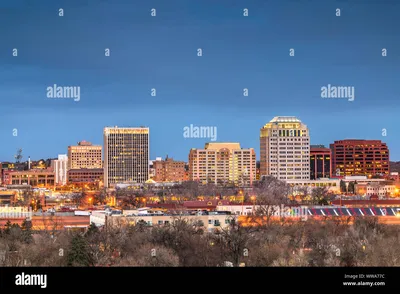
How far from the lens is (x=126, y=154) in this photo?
5167 inches

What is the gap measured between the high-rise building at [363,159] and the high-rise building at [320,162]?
5.24ft

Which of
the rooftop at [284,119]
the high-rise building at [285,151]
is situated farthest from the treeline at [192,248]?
the rooftop at [284,119]

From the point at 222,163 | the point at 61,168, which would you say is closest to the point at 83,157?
the point at 61,168

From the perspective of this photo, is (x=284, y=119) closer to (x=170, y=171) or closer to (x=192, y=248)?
(x=170, y=171)

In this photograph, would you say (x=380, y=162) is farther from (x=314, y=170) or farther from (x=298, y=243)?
(x=298, y=243)

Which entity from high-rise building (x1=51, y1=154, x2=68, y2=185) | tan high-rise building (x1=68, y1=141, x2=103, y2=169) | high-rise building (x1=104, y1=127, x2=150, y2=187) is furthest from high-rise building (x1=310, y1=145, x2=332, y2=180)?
Answer: tan high-rise building (x1=68, y1=141, x2=103, y2=169)

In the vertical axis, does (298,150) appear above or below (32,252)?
above

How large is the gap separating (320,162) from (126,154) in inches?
1226

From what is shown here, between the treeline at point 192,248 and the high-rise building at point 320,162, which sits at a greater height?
the high-rise building at point 320,162

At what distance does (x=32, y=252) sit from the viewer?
85.3ft

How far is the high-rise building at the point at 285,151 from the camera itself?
10744 centimetres

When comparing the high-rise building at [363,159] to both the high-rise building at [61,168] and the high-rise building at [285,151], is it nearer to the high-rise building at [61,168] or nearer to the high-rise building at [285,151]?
the high-rise building at [285,151]
